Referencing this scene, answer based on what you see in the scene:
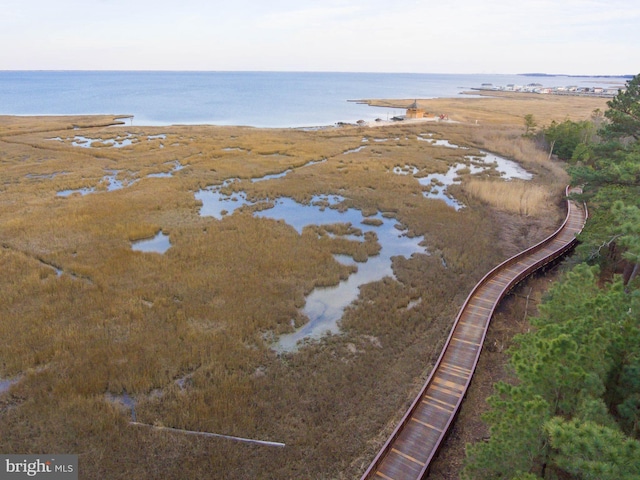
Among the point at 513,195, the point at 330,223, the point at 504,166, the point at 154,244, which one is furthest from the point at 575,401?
the point at 504,166

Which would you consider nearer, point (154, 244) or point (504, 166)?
point (154, 244)

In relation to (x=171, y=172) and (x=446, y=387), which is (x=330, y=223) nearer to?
(x=446, y=387)

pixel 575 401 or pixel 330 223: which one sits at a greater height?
pixel 575 401

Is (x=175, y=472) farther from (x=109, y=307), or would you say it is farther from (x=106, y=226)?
(x=106, y=226)

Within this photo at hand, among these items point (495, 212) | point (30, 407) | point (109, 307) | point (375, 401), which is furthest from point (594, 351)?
point (495, 212)

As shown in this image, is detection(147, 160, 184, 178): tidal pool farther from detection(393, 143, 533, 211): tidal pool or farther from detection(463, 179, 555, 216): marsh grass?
detection(463, 179, 555, 216): marsh grass

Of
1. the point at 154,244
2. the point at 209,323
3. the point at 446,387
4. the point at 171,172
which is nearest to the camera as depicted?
the point at 446,387
